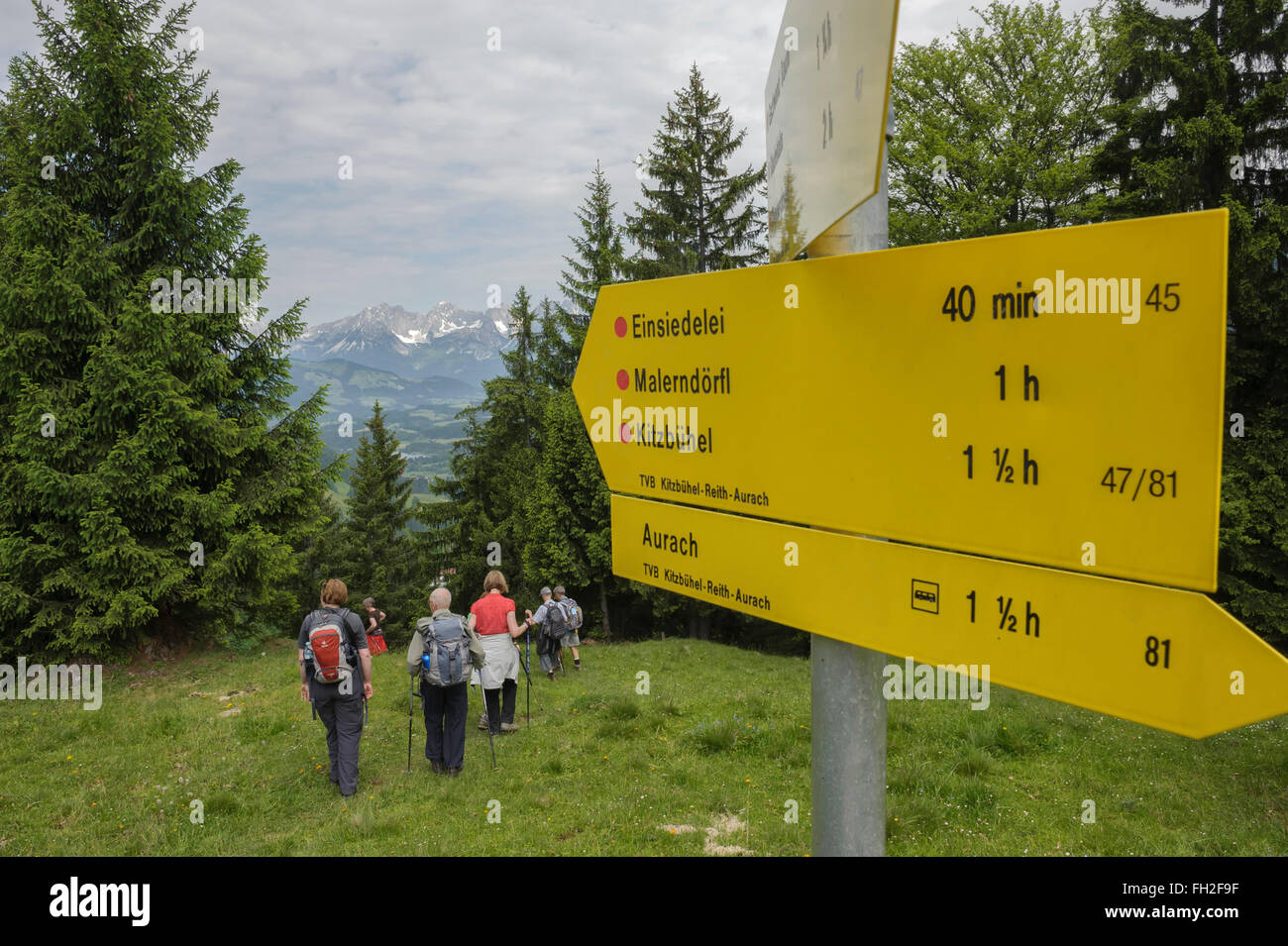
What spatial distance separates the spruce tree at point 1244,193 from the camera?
57.1 ft

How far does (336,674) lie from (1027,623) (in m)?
8.12

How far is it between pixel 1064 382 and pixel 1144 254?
0.78 ft

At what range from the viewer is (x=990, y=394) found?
1392 mm

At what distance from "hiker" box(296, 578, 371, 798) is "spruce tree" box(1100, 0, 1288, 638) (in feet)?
64.4

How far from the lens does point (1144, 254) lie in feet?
3.77

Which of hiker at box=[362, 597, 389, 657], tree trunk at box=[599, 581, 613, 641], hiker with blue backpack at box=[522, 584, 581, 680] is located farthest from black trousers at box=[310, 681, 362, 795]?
tree trunk at box=[599, 581, 613, 641]

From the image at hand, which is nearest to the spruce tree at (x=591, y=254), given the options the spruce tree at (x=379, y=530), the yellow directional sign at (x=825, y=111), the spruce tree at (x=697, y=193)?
the spruce tree at (x=697, y=193)

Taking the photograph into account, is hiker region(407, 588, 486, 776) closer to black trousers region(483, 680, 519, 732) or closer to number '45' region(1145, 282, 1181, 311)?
black trousers region(483, 680, 519, 732)

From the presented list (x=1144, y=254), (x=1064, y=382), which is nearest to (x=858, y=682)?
(x=1064, y=382)

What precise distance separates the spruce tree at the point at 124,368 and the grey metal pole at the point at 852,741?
16844mm

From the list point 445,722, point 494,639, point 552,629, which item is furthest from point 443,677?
point 552,629

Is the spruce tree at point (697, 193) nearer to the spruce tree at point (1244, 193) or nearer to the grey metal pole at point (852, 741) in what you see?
the spruce tree at point (1244, 193)

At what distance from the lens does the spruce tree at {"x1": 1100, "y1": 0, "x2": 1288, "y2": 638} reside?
1741 cm

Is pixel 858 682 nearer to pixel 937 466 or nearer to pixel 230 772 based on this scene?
pixel 937 466
